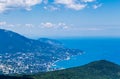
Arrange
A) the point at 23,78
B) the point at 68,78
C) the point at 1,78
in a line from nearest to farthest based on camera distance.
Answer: the point at 1,78
the point at 23,78
the point at 68,78

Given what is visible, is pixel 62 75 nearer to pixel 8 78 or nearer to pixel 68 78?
pixel 68 78

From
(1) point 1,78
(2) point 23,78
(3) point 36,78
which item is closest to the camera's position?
(1) point 1,78

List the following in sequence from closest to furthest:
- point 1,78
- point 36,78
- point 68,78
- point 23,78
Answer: point 1,78 < point 23,78 < point 36,78 < point 68,78

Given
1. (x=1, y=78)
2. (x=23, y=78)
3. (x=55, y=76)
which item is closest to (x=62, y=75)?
(x=55, y=76)

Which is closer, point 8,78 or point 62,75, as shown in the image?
point 8,78

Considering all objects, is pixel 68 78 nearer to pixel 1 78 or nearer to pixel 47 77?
pixel 47 77

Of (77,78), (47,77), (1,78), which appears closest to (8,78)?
(1,78)

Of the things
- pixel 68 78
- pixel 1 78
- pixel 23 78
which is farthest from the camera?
pixel 68 78

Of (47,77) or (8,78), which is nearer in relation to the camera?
(8,78)

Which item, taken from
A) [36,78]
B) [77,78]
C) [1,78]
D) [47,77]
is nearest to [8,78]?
[1,78]
